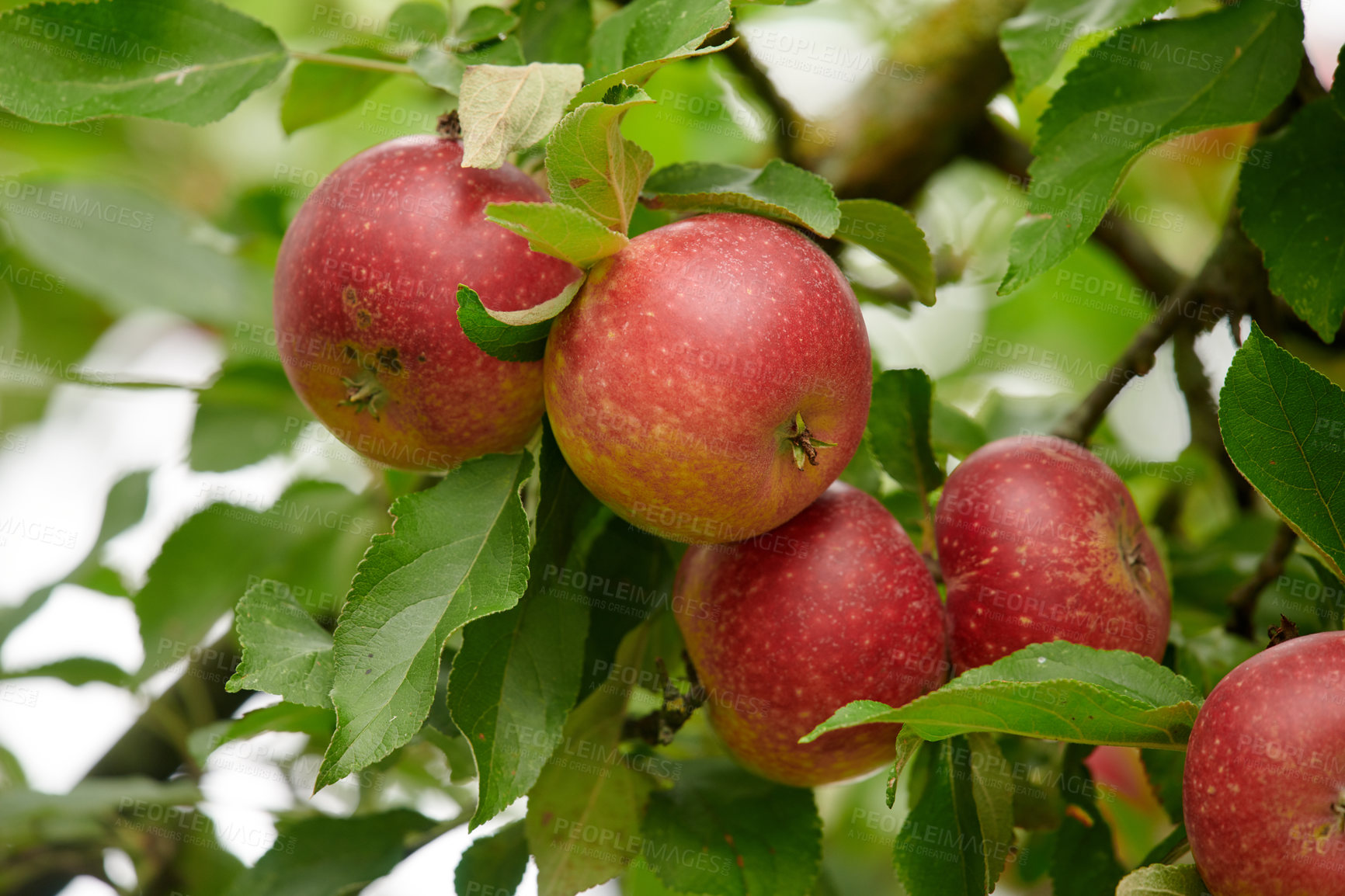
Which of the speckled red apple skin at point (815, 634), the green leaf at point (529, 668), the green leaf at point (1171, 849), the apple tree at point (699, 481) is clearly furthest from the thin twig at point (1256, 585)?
the green leaf at point (529, 668)

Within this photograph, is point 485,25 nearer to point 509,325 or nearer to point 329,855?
point 509,325

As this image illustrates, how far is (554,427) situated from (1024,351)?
1.46m

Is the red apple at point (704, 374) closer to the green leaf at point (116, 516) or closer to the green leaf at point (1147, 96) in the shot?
the green leaf at point (1147, 96)

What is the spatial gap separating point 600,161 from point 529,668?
445mm

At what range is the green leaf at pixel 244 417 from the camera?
1.52 meters

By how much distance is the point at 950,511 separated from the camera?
107 centimetres

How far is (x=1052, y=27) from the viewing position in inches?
44.4

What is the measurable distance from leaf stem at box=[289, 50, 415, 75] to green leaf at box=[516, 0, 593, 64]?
0.14 m

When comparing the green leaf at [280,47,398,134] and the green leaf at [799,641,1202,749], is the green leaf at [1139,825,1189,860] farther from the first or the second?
the green leaf at [280,47,398,134]

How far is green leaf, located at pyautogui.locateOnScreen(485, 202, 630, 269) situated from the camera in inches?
30.8

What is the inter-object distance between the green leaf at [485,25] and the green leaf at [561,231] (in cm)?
35

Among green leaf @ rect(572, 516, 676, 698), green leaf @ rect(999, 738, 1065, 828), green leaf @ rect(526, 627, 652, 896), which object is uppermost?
green leaf @ rect(572, 516, 676, 698)

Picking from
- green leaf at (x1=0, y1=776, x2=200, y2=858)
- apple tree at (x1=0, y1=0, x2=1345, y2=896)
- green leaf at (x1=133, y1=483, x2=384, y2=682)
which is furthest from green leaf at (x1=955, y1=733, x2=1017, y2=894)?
green leaf at (x1=0, y1=776, x2=200, y2=858)

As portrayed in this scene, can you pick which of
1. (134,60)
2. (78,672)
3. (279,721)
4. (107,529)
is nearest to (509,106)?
(134,60)
